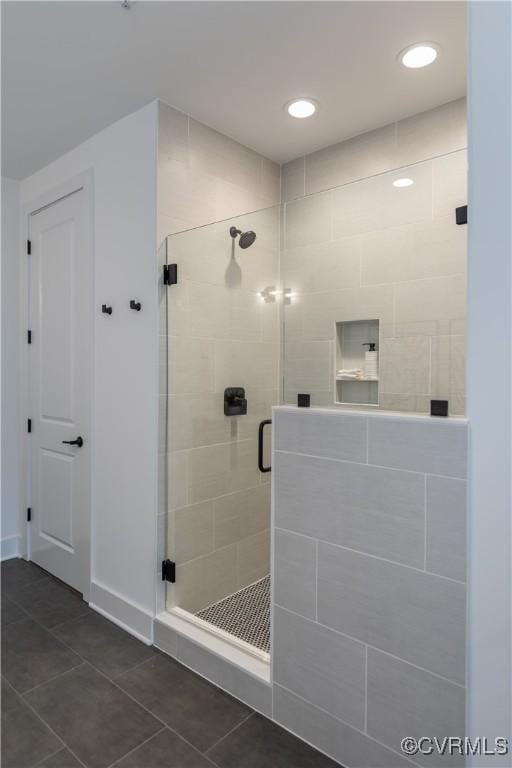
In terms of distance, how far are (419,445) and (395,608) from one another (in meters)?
0.52

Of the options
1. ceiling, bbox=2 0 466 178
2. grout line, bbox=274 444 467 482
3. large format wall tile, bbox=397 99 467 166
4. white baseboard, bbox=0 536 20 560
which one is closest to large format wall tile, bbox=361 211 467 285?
grout line, bbox=274 444 467 482

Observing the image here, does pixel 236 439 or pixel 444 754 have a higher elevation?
pixel 236 439

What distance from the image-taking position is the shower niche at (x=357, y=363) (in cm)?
152

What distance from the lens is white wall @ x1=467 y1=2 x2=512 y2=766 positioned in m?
1.06

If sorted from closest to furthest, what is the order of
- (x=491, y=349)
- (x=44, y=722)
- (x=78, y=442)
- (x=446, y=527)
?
(x=491, y=349)
(x=446, y=527)
(x=44, y=722)
(x=78, y=442)

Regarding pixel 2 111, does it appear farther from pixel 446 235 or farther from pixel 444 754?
pixel 444 754

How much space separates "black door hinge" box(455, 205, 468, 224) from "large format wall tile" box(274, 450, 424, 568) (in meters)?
0.72

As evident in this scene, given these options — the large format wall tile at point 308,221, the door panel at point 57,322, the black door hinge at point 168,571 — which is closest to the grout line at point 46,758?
the black door hinge at point 168,571

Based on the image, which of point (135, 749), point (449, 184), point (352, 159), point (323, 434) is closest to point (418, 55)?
point (352, 159)

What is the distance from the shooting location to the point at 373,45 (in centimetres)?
175

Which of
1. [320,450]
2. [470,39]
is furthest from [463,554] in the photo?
[470,39]

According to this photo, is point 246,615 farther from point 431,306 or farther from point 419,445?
point 431,306

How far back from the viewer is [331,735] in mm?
1557

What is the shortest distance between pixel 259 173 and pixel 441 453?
211 cm
